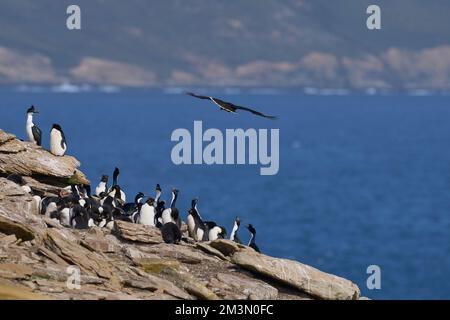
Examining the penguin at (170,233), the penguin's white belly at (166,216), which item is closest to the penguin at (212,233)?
the penguin's white belly at (166,216)

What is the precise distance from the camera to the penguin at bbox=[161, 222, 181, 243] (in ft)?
103

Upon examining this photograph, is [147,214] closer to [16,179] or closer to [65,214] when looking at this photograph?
[65,214]

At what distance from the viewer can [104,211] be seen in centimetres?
3347

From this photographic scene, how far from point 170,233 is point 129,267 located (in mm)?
3355

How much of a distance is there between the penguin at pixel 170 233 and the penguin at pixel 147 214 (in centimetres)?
271

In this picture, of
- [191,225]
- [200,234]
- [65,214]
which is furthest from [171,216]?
[65,214]

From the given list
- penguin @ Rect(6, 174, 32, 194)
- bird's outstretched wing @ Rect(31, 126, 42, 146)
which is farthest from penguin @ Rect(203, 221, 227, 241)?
bird's outstretched wing @ Rect(31, 126, 42, 146)

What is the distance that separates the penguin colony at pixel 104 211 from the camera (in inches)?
1265

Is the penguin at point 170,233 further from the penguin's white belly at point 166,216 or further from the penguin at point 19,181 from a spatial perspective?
the penguin at point 19,181

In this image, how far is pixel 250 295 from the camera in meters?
28.0

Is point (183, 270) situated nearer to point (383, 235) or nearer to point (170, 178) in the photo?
point (383, 235)

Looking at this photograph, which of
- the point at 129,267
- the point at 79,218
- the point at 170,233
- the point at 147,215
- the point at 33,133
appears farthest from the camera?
the point at 33,133
